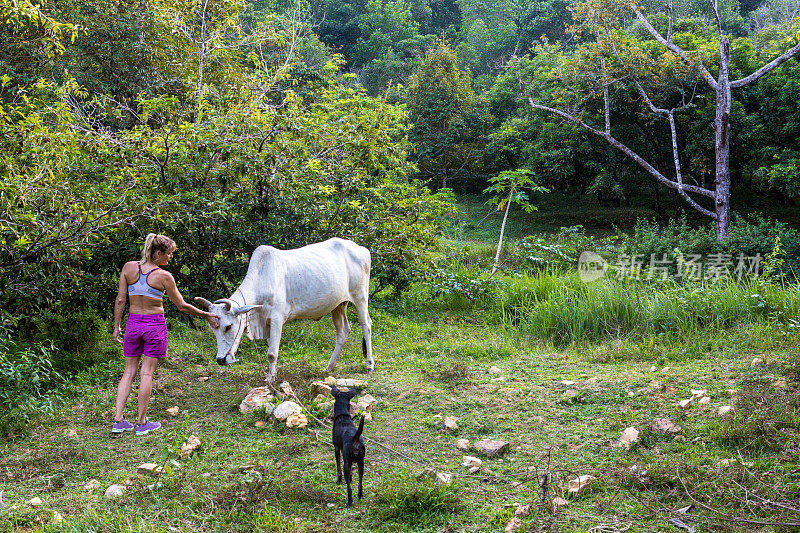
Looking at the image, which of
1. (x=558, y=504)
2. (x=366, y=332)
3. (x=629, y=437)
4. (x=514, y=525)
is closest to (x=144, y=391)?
(x=366, y=332)

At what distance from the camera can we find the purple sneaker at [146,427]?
197 inches

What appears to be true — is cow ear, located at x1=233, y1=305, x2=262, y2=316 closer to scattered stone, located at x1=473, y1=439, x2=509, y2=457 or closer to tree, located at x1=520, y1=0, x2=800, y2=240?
scattered stone, located at x1=473, y1=439, x2=509, y2=457

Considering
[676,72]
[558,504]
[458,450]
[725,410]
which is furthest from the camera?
[676,72]

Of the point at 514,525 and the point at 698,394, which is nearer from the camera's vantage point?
the point at 514,525

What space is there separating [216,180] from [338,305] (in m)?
1.99

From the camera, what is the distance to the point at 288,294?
6234 mm

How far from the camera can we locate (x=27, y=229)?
547 cm

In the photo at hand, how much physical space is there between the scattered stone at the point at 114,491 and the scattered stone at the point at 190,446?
1.81 feet

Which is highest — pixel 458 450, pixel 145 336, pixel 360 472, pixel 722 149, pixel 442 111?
pixel 442 111

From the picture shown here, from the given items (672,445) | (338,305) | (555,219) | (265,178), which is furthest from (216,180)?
(555,219)

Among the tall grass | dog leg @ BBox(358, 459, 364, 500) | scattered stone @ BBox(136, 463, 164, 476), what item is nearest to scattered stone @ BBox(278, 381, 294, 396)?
scattered stone @ BBox(136, 463, 164, 476)

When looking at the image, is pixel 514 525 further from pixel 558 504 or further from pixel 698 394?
pixel 698 394

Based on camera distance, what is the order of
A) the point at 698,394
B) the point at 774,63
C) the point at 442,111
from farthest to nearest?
the point at 442,111 → the point at 774,63 → the point at 698,394

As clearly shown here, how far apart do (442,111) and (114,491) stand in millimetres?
21840
